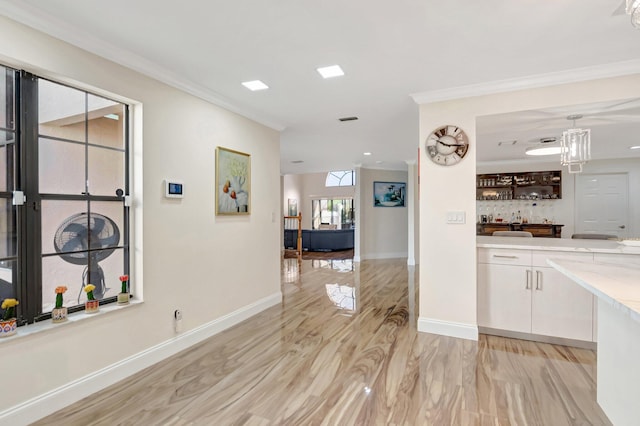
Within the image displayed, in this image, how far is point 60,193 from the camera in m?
2.05

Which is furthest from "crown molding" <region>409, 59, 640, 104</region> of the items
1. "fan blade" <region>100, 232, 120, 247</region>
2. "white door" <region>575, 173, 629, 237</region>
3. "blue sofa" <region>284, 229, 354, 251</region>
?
"blue sofa" <region>284, 229, 354, 251</region>

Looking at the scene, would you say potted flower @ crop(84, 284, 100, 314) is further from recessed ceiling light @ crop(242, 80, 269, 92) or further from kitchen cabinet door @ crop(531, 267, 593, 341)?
kitchen cabinet door @ crop(531, 267, 593, 341)

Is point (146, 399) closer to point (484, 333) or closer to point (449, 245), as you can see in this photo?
point (449, 245)

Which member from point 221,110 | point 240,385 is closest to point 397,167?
point 221,110

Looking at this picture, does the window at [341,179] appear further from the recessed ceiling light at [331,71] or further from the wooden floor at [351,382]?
the recessed ceiling light at [331,71]

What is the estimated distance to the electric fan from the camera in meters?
2.10

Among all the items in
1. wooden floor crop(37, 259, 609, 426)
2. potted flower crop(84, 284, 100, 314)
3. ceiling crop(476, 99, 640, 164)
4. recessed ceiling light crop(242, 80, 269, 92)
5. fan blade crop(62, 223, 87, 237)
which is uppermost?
recessed ceiling light crop(242, 80, 269, 92)

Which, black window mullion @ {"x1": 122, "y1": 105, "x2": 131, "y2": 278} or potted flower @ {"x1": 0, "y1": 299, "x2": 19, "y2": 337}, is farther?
black window mullion @ {"x1": 122, "y1": 105, "x2": 131, "y2": 278}

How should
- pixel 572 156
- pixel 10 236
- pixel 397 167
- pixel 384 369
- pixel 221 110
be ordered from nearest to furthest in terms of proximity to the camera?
pixel 10 236 < pixel 384 369 < pixel 572 156 < pixel 221 110 < pixel 397 167

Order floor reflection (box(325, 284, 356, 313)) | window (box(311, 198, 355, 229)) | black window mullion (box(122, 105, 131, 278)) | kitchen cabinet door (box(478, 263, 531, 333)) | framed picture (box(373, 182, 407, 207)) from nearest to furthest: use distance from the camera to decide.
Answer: black window mullion (box(122, 105, 131, 278)) < kitchen cabinet door (box(478, 263, 531, 333)) < floor reflection (box(325, 284, 356, 313)) < framed picture (box(373, 182, 407, 207)) < window (box(311, 198, 355, 229))

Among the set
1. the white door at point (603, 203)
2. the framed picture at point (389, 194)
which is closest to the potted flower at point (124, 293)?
the framed picture at point (389, 194)

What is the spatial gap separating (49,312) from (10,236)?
0.54m

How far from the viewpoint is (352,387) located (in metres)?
2.20

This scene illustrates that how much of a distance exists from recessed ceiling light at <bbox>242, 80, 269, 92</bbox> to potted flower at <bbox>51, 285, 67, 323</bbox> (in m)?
2.12
